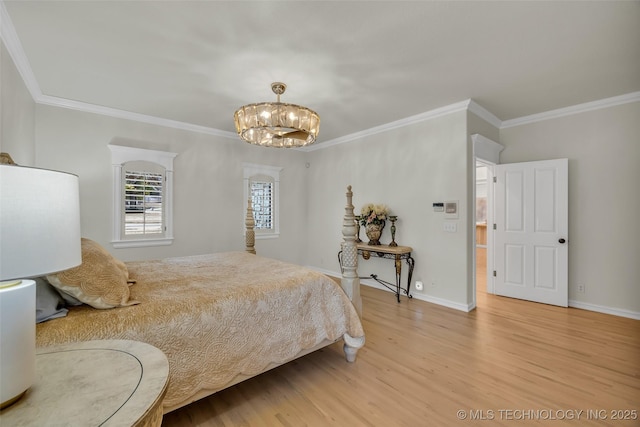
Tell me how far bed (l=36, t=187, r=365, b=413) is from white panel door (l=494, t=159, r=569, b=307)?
280 cm

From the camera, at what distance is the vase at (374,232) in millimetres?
4449

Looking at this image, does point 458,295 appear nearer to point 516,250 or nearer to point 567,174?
point 516,250

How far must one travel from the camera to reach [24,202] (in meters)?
0.71

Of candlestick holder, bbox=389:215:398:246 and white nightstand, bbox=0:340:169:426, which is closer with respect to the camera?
white nightstand, bbox=0:340:169:426

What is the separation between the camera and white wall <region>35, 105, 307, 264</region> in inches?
142

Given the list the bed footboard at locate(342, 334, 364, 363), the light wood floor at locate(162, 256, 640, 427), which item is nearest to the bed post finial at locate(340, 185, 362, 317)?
the bed footboard at locate(342, 334, 364, 363)

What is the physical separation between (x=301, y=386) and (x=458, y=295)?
8.24 feet

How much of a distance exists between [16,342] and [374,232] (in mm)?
4053

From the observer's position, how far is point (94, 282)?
160 cm

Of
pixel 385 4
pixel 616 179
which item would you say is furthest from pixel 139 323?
pixel 616 179

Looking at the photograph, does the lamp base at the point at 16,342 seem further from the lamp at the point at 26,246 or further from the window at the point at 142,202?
the window at the point at 142,202

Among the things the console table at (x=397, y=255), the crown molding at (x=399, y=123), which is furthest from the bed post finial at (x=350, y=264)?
the crown molding at (x=399, y=123)

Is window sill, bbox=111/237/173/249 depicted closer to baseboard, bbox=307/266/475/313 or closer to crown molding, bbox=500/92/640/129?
baseboard, bbox=307/266/475/313

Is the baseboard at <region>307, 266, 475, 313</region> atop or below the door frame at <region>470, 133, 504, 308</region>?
below
